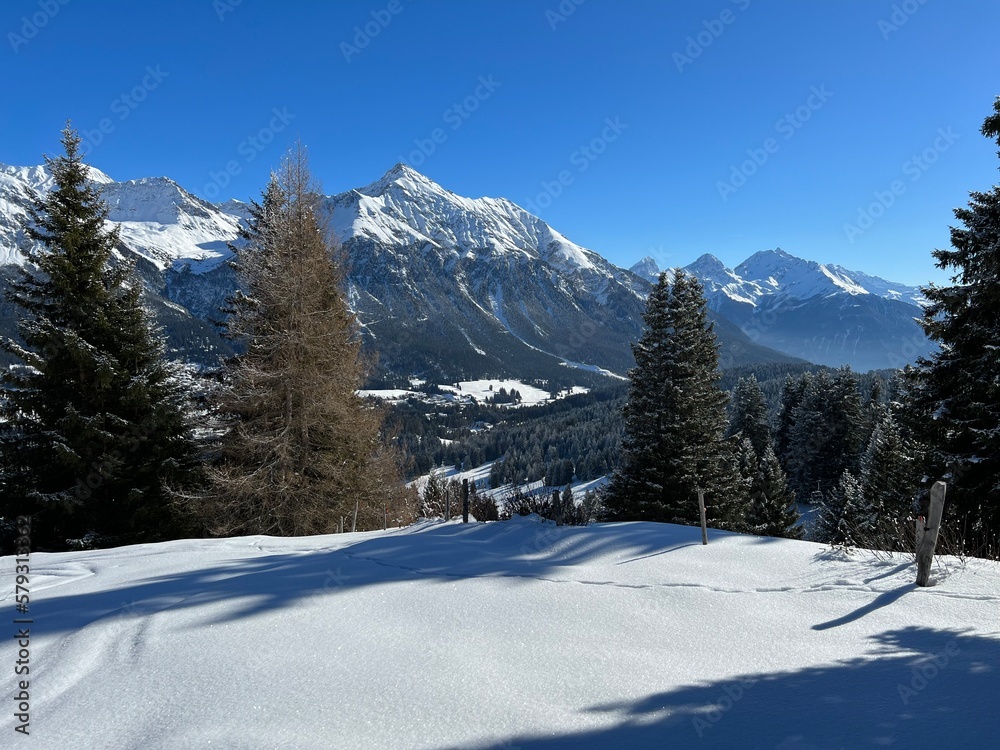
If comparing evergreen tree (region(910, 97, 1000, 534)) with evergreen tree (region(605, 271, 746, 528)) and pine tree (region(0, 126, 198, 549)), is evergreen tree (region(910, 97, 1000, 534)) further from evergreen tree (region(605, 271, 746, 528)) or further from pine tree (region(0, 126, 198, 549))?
pine tree (region(0, 126, 198, 549))

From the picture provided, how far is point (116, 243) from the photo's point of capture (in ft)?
44.9

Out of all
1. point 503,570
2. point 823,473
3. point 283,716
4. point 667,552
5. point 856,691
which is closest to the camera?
point 283,716

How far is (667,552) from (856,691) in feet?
11.0

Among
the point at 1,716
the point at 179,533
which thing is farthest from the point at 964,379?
the point at 179,533

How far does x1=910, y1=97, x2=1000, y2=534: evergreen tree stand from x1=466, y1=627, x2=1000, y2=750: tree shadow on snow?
32.1ft

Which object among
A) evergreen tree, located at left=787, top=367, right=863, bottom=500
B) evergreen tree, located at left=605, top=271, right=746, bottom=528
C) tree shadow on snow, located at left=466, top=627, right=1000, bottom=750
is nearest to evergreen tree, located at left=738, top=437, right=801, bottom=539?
evergreen tree, located at left=605, top=271, right=746, bottom=528

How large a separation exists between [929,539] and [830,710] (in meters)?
3.36

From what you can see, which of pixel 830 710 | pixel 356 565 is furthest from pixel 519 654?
pixel 356 565

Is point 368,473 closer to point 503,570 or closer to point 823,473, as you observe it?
point 503,570

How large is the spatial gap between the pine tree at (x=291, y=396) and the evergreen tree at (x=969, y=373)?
583 inches

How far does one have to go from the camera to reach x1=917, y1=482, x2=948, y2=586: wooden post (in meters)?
5.32

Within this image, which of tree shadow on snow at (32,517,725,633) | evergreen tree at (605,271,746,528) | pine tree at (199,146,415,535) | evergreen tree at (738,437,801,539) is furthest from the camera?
evergreen tree at (738,437,801,539)

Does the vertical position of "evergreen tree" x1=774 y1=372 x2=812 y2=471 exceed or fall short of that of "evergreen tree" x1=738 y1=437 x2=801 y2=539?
it exceeds it

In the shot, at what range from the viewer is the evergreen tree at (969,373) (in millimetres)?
10773
